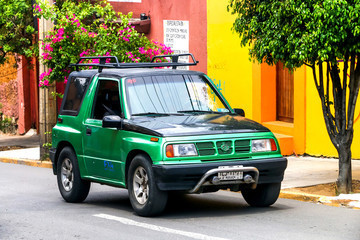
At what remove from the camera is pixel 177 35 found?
21828 millimetres

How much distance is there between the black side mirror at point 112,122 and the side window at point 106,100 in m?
0.50

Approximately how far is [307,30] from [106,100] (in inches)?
118

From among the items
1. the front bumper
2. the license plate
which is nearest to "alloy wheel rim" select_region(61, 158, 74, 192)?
the front bumper

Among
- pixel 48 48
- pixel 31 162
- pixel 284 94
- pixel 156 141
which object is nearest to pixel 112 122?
pixel 156 141

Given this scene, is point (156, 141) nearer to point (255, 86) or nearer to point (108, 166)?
point (108, 166)

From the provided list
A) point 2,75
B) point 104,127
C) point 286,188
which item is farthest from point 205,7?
point 2,75

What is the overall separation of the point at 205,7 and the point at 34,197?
31.5ft

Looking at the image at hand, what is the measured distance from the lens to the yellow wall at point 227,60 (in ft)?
62.0

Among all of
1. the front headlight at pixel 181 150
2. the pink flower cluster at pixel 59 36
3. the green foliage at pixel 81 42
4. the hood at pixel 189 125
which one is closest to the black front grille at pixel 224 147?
the hood at pixel 189 125

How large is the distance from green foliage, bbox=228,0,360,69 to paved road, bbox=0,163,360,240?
215 centimetres

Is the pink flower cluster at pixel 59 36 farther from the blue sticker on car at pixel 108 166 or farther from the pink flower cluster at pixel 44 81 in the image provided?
the blue sticker on car at pixel 108 166

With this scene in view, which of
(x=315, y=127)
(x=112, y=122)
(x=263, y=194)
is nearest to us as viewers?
(x=112, y=122)

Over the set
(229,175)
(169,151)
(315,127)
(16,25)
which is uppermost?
(16,25)

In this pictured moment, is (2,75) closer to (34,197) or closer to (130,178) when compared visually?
(34,197)
